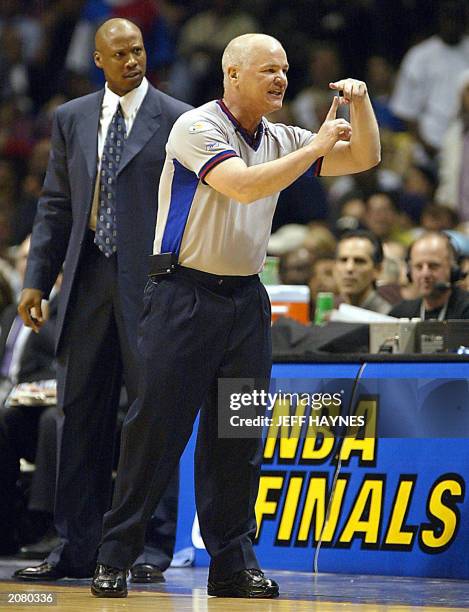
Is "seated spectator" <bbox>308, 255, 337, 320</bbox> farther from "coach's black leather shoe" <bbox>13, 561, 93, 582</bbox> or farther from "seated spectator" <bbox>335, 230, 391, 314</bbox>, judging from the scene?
"coach's black leather shoe" <bbox>13, 561, 93, 582</bbox>

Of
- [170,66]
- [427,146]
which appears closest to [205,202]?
[427,146]

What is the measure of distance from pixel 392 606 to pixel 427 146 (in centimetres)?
759

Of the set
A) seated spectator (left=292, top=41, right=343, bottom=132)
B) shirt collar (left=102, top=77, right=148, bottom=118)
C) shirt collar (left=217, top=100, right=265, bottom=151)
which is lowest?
shirt collar (left=217, top=100, right=265, bottom=151)

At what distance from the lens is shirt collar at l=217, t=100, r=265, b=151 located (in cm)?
461

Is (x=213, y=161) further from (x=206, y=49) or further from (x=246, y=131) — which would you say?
(x=206, y=49)

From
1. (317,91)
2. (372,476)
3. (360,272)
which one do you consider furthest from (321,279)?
(317,91)

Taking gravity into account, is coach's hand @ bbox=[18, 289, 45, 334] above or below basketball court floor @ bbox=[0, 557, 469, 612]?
above

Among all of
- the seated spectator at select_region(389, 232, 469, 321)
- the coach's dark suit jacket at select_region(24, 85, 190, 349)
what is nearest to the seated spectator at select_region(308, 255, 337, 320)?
the seated spectator at select_region(389, 232, 469, 321)

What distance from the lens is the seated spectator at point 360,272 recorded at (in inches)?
295

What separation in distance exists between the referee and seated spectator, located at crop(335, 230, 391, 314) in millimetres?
2843

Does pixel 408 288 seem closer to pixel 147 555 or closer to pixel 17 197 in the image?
pixel 147 555

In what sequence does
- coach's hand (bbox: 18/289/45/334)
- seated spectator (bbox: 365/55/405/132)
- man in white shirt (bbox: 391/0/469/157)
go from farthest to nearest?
seated spectator (bbox: 365/55/405/132) → man in white shirt (bbox: 391/0/469/157) → coach's hand (bbox: 18/289/45/334)

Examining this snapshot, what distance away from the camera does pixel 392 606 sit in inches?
169

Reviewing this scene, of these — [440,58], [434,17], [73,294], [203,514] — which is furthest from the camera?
[434,17]
